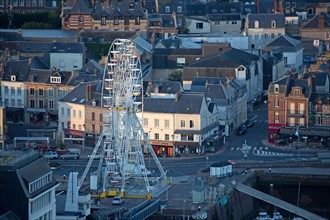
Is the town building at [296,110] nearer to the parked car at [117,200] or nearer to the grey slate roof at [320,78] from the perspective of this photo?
the grey slate roof at [320,78]

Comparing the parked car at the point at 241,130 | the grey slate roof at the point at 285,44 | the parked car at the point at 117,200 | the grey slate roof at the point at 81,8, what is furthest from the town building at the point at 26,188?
the grey slate roof at the point at 81,8

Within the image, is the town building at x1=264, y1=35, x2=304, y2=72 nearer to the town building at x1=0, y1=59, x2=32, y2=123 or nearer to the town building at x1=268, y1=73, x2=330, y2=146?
the town building at x1=268, y1=73, x2=330, y2=146

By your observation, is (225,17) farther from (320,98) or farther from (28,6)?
(320,98)

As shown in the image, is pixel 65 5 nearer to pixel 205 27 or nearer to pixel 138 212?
pixel 205 27

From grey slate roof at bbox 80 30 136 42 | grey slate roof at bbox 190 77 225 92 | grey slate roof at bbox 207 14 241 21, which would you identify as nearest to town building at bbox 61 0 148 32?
grey slate roof at bbox 80 30 136 42

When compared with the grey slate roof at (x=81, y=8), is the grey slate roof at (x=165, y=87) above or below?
below

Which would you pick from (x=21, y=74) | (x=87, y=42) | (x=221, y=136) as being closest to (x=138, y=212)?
(x=221, y=136)
